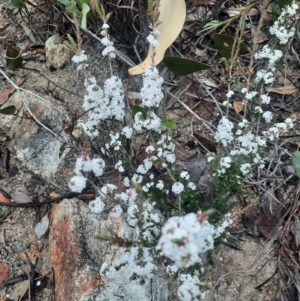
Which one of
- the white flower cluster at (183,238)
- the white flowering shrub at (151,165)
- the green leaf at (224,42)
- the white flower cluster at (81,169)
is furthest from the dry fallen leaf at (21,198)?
the white flower cluster at (183,238)

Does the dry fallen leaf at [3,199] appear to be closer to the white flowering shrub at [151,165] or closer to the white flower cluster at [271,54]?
the white flowering shrub at [151,165]

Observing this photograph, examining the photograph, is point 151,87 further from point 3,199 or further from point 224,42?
point 3,199

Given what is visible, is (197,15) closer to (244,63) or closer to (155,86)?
(244,63)

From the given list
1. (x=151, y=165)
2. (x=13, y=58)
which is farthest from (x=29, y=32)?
(x=151, y=165)

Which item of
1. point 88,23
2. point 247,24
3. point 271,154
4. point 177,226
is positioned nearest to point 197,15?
point 247,24

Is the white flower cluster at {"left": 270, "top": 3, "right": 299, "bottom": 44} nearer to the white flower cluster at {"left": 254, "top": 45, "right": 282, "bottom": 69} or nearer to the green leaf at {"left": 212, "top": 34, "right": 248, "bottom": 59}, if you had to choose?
the white flower cluster at {"left": 254, "top": 45, "right": 282, "bottom": 69}

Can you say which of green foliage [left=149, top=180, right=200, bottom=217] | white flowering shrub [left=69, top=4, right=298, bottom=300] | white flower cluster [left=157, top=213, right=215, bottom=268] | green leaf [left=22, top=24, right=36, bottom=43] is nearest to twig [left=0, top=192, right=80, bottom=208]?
white flowering shrub [left=69, top=4, right=298, bottom=300]
